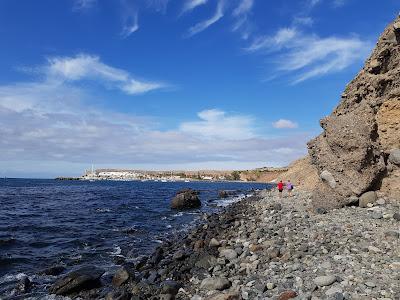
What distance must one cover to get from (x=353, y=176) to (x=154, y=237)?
15.6m

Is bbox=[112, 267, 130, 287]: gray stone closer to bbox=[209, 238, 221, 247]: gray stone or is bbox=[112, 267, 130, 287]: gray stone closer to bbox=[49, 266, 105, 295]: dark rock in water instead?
bbox=[49, 266, 105, 295]: dark rock in water

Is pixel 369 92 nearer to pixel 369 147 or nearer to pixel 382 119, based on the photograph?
pixel 382 119

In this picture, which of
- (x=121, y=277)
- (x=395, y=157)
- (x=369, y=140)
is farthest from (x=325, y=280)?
(x=395, y=157)

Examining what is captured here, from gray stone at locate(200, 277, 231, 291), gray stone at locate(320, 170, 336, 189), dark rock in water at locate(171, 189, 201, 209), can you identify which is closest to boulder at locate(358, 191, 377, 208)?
gray stone at locate(320, 170, 336, 189)

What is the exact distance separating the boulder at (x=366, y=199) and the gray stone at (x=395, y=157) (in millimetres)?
2362

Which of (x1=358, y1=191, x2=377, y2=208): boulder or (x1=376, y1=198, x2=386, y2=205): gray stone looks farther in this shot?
(x1=358, y1=191, x2=377, y2=208): boulder

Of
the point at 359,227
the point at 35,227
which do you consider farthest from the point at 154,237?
the point at 359,227

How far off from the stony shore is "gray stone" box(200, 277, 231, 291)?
1.3 inches

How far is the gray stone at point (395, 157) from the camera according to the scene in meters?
20.4

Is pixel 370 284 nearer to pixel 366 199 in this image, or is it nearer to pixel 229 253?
pixel 229 253

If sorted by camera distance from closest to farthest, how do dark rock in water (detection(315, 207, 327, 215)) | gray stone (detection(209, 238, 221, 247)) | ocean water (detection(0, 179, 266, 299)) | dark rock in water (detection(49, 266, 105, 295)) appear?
dark rock in water (detection(49, 266, 105, 295)) < ocean water (detection(0, 179, 266, 299)) < gray stone (detection(209, 238, 221, 247)) < dark rock in water (detection(315, 207, 327, 215))

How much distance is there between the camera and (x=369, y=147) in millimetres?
20594

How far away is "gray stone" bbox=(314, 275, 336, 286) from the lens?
428 inches

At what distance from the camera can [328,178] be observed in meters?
21.7
